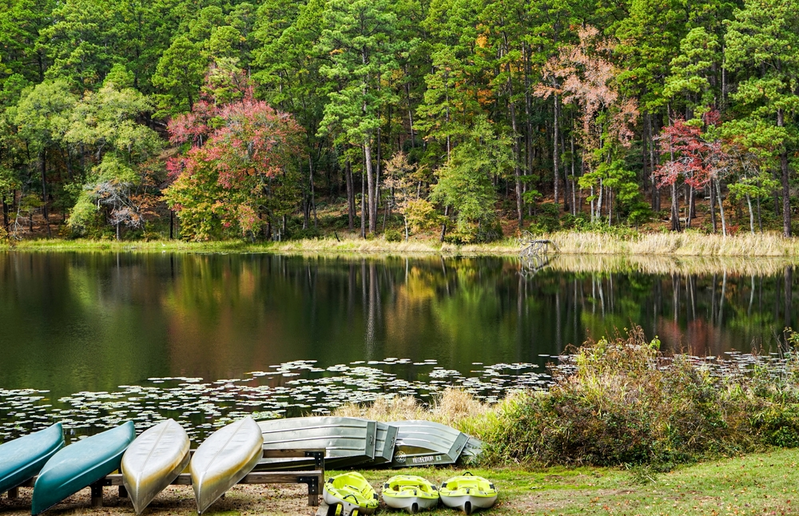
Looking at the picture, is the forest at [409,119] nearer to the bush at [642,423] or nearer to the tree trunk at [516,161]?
the tree trunk at [516,161]

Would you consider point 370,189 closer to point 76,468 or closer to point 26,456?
point 26,456

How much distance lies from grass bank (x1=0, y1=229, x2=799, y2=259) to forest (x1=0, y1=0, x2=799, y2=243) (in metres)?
1.09

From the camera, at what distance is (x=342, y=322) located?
2058 centimetres

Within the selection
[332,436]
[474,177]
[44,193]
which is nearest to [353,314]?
[332,436]

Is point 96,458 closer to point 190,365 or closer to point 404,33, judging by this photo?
point 190,365

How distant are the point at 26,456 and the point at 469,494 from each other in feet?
12.8

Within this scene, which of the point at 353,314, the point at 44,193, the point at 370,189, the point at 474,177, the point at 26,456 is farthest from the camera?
the point at 44,193

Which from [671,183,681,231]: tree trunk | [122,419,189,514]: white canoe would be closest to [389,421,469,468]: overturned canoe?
[122,419,189,514]: white canoe

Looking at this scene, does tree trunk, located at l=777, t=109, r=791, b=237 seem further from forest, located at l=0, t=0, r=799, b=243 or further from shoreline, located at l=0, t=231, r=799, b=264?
shoreline, located at l=0, t=231, r=799, b=264

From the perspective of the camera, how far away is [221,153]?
160 ft

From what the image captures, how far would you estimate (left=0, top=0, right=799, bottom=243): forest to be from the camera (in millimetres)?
39469

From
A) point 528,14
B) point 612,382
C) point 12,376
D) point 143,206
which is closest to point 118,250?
point 143,206

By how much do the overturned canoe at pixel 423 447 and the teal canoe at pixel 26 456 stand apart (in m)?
3.40

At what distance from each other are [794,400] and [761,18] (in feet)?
112
